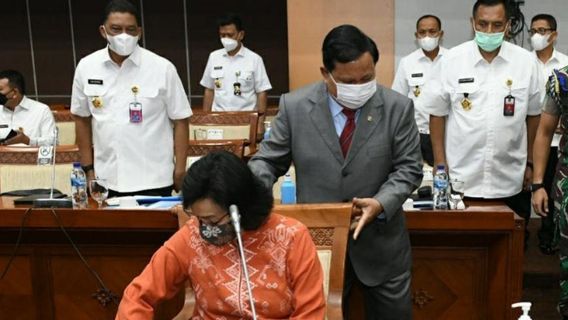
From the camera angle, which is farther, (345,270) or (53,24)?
(53,24)

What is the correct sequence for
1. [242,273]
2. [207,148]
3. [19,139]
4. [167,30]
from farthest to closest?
[167,30] → [19,139] → [207,148] → [242,273]

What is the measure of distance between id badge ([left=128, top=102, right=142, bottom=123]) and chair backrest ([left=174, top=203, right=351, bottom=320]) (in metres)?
1.38

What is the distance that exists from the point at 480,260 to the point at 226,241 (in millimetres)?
1188

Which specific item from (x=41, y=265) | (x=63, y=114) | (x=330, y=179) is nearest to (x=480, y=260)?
(x=330, y=179)

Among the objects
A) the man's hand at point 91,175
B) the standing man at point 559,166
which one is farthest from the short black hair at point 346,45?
the man's hand at point 91,175

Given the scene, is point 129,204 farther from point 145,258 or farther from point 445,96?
point 445,96

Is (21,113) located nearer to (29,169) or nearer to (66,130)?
(66,130)

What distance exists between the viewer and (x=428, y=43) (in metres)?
4.61

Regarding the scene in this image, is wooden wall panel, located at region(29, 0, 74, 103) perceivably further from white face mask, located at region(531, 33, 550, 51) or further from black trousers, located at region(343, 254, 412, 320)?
black trousers, located at region(343, 254, 412, 320)

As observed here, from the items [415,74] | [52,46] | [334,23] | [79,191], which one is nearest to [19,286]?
[79,191]

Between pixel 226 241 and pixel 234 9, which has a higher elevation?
pixel 234 9

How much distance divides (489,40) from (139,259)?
1.80 meters

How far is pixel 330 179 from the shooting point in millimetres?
1936

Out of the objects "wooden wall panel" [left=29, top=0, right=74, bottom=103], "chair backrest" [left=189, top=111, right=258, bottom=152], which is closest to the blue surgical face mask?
"chair backrest" [left=189, top=111, right=258, bottom=152]
